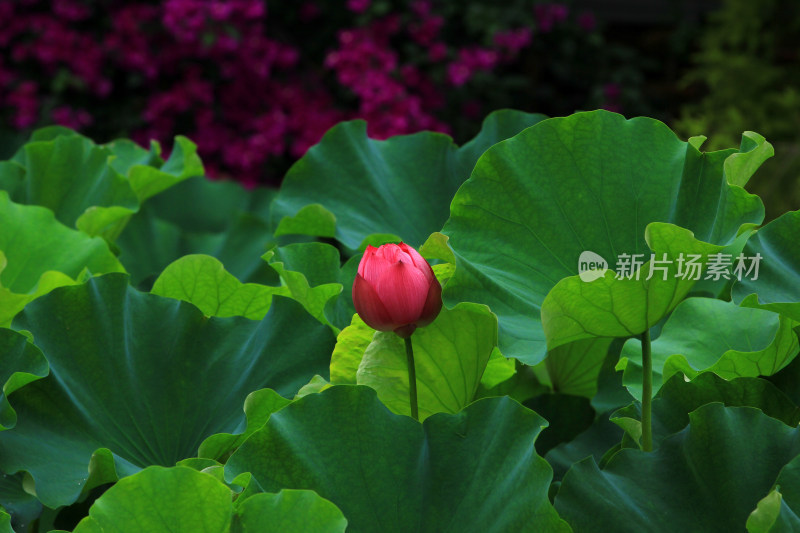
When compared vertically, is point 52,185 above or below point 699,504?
below

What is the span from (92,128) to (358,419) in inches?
125

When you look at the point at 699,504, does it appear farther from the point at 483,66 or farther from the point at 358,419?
the point at 483,66

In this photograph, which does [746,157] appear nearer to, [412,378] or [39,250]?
[412,378]

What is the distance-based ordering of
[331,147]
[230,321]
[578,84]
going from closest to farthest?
[230,321]
[331,147]
[578,84]

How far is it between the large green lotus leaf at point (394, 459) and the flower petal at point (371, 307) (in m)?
0.07

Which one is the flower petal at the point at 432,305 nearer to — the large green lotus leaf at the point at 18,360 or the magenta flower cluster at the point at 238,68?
the large green lotus leaf at the point at 18,360

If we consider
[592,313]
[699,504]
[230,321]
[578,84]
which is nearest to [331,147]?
[230,321]

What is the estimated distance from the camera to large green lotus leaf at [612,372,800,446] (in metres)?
0.67

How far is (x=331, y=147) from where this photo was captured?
1.12m

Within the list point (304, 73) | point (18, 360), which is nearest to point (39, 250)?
point (18, 360)

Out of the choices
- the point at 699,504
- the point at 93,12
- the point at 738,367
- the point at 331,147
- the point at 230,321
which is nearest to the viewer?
the point at 699,504

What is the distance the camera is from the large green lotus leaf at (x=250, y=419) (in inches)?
27.9

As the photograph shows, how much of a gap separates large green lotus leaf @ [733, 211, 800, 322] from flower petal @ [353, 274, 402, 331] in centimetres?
25

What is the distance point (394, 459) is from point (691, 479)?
18 centimetres
